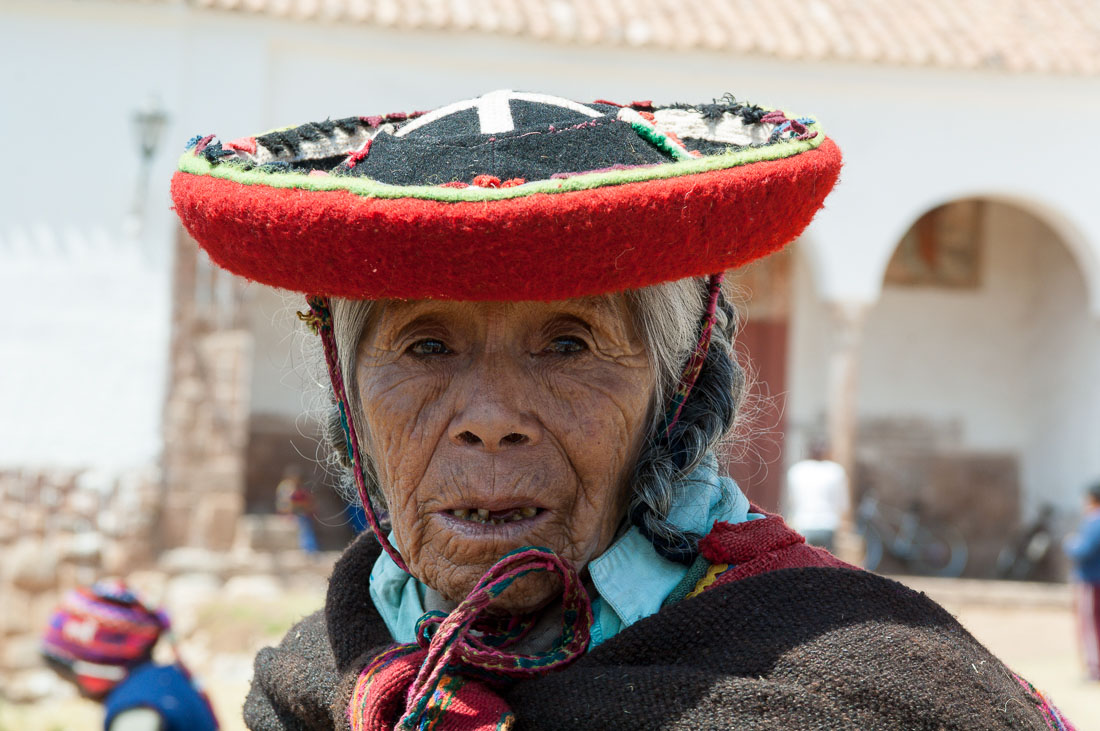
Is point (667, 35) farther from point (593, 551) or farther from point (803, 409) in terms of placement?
point (593, 551)

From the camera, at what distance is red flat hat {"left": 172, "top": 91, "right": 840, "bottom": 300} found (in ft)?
4.43

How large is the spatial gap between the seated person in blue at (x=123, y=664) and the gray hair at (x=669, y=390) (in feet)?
8.23

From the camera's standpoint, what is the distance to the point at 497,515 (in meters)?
1.58

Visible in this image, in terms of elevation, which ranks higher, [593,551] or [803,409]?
[593,551]

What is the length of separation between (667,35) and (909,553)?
6.14 meters

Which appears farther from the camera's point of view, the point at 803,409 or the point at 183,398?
the point at 803,409

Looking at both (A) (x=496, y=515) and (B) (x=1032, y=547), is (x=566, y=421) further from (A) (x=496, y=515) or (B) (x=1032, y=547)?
(B) (x=1032, y=547)

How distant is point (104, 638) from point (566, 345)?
327 centimetres

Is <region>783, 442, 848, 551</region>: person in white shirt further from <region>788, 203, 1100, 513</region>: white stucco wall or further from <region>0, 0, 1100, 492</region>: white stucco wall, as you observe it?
<region>788, 203, 1100, 513</region>: white stucco wall

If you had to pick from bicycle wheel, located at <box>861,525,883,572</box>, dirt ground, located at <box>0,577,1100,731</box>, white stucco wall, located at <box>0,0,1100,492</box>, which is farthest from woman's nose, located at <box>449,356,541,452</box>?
bicycle wheel, located at <box>861,525,883,572</box>

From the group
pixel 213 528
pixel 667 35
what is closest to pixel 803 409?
pixel 667 35

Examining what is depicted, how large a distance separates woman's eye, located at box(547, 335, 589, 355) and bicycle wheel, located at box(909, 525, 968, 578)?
12.8m

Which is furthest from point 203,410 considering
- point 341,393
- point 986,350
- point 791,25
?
point 341,393

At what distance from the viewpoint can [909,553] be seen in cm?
1359
